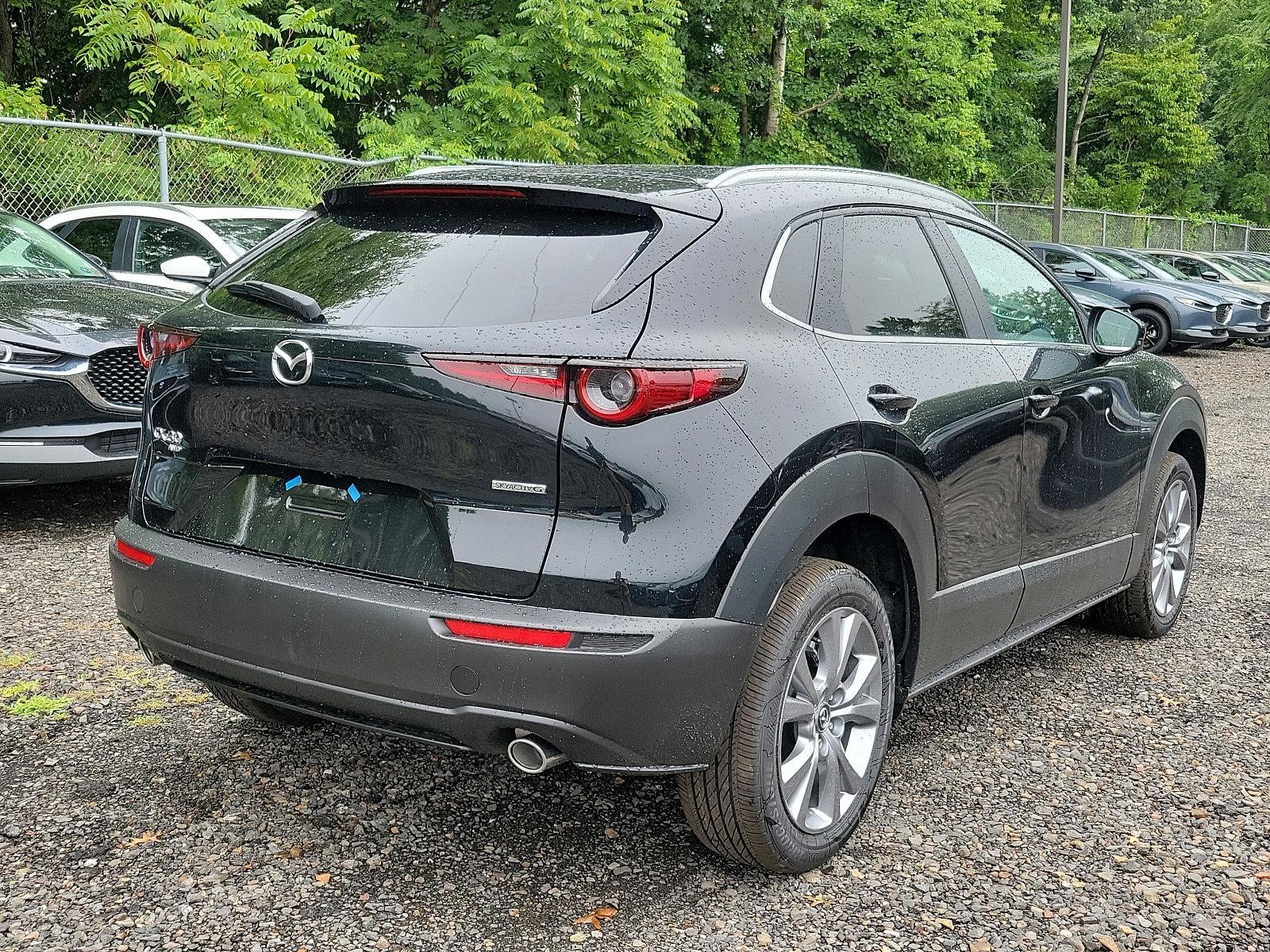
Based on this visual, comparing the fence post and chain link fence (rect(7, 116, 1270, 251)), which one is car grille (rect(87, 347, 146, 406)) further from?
the fence post

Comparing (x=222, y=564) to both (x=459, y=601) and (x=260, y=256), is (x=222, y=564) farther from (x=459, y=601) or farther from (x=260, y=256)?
(x=260, y=256)

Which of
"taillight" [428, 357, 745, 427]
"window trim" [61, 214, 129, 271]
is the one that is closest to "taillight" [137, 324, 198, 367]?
"taillight" [428, 357, 745, 427]

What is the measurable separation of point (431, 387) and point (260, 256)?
0.99 m

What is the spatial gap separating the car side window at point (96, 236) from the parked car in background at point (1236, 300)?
15.6m

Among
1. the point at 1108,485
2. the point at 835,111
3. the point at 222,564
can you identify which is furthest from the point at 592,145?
the point at 222,564

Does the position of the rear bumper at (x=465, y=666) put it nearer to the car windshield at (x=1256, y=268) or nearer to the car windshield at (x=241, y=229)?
the car windshield at (x=241, y=229)

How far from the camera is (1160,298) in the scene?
18797mm

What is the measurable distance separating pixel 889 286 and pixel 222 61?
1450 centimetres

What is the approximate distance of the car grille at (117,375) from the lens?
6.01 meters

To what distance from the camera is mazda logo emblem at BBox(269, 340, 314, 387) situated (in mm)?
2826

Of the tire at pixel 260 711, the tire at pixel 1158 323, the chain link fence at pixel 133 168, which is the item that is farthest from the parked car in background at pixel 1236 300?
the tire at pixel 260 711

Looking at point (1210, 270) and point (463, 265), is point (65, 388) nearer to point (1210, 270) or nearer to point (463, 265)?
point (463, 265)

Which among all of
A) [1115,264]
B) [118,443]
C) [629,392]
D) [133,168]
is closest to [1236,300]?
[1115,264]

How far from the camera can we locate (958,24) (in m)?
33.7
